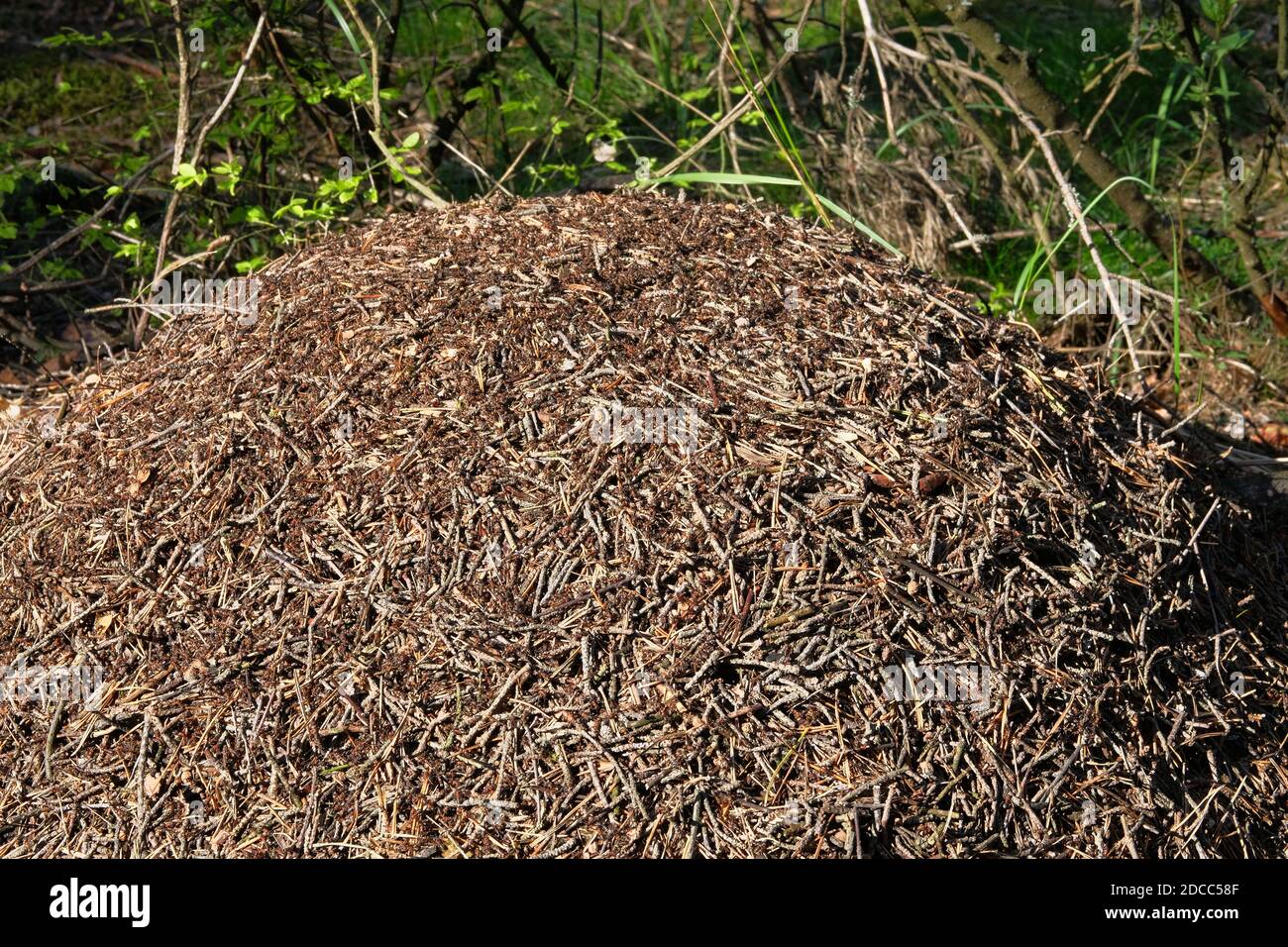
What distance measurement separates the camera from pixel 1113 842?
2352 millimetres

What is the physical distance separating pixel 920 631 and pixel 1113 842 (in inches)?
21.7

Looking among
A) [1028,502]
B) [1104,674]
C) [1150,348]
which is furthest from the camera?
[1150,348]

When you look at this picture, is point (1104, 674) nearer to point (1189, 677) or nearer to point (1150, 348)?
point (1189, 677)

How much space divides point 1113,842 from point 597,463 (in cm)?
129

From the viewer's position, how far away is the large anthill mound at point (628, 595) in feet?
7.54

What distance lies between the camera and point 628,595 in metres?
2.42

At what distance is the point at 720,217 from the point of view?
3326 mm

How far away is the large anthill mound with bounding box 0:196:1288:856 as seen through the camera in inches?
90.5

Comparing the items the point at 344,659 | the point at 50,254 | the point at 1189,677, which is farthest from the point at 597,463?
the point at 50,254

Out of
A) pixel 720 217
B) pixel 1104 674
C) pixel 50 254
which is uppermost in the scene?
pixel 720 217
